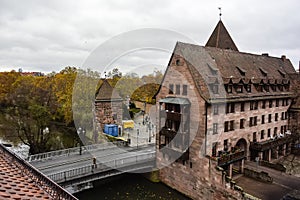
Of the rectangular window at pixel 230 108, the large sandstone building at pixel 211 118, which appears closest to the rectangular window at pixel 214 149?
the large sandstone building at pixel 211 118

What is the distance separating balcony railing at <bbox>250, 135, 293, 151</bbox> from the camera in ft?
81.0

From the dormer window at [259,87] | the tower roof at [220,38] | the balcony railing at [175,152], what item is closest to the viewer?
the balcony railing at [175,152]

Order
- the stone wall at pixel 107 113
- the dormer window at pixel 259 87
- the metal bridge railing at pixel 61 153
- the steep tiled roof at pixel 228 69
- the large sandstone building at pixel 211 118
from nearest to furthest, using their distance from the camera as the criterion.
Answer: the large sandstone building at pixel 211 118 < the steep tiled roof at pixel 228 69 < the metal bridge railing at pixel 61 153 < the dormer window at pixel 259 87 < the stone wall at pixel 107 113

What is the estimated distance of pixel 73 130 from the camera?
44.6m

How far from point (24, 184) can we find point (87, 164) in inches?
617

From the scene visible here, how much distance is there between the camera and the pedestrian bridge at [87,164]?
19219 mm

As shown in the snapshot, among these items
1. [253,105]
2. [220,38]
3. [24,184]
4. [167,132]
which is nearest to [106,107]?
[220,38]

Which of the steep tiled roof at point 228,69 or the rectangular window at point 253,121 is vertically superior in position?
the steep tiled roof at point 228,69

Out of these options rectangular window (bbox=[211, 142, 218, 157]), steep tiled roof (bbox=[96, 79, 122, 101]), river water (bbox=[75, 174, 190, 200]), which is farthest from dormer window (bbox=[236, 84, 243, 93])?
steep tiled roof (bbox=[96, 79, 122, 101])

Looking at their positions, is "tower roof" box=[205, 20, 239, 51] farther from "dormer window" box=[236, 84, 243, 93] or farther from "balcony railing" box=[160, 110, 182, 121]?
"balcony railing" box=[160, 110, 182, 121]

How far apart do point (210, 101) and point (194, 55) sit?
4714 millimetres

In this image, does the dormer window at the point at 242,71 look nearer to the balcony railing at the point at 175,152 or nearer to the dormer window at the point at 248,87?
the dormer window at the point at 248,87

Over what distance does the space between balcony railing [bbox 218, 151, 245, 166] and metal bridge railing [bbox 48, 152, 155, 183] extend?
7.18 m

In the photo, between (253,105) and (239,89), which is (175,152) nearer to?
(239,89)
